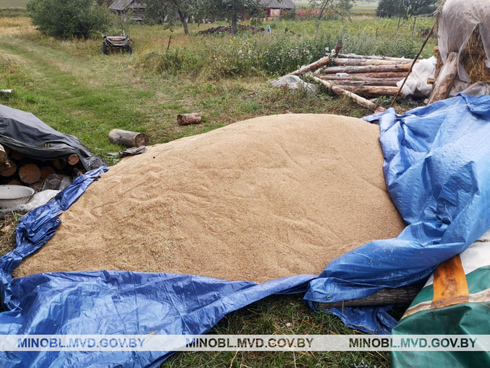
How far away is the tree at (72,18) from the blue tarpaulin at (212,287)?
17.6m

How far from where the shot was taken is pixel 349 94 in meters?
7.29

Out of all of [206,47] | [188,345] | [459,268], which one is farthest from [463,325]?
[206,47]

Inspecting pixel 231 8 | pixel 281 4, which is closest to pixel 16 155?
pixel 231 8

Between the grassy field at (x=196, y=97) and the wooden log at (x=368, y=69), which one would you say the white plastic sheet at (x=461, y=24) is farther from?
the wooden log at (x=368, y=69)

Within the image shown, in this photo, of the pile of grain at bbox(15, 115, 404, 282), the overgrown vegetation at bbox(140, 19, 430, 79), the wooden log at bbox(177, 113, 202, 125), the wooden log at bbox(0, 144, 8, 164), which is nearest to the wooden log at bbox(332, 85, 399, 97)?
the overgrown vegetation at bbox(140, 19, 430, 79)

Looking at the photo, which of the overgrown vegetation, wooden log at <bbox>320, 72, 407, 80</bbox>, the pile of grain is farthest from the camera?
the overgrown vegetation

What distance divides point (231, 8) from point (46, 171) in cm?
1488

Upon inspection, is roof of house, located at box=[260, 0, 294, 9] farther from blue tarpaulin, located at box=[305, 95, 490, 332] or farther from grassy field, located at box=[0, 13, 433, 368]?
blue tarpaulin, located at box=[305, 95, 490, 332]

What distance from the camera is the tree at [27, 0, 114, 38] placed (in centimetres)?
1705

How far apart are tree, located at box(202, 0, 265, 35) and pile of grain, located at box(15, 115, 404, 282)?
48.5ft


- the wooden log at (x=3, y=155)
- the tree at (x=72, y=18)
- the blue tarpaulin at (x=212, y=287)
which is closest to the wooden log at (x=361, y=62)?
the blue tarpaulin at (x=212, y=287)

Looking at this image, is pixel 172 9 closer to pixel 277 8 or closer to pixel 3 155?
pixel 277 8

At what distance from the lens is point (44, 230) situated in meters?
3.08

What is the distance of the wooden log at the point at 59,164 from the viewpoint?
4.25 meters
